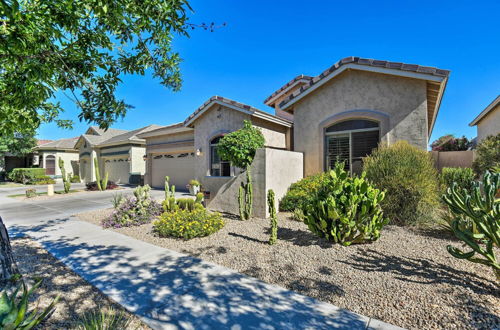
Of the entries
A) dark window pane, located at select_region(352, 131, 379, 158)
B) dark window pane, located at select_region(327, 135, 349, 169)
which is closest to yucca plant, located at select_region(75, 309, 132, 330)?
dark window pane, located at select_region(327, 135, 349, 169)

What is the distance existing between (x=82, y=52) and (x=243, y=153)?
207 inches

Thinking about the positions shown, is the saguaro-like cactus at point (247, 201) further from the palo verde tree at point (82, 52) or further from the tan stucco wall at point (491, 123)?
the tan stucco wall at point (491, 123)

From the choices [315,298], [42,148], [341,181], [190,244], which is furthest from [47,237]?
[42,148]

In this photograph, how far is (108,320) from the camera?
2.98 m

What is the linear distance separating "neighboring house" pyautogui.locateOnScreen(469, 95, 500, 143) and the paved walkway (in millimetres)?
17373

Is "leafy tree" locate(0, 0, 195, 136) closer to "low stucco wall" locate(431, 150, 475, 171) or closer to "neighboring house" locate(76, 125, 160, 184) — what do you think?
"low stucco wall" locate(431, 150, 475, 171)

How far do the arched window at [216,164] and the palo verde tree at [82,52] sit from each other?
783cm

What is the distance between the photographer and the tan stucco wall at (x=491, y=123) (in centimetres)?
1403

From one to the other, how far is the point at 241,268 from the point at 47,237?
20.0 feet

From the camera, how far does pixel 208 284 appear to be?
402 cm

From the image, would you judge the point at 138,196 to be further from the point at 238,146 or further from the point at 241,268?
the point at 241,268

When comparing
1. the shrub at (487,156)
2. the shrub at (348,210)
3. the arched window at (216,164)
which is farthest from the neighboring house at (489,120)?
the arched window at (216,164)

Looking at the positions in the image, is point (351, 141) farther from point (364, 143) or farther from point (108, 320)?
point (108, 320)

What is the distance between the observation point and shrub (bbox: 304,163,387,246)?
202 inches
